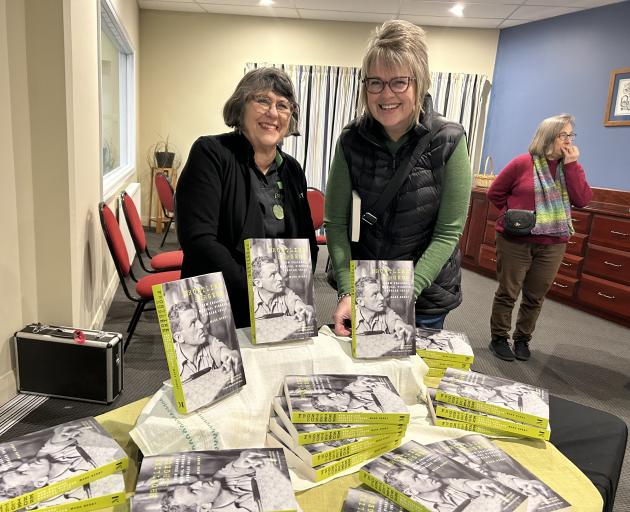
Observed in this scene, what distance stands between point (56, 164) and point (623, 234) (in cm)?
411

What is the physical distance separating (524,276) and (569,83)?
3.19 meters

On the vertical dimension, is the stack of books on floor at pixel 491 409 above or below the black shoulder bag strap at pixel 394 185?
below

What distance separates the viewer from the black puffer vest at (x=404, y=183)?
4.48 feet

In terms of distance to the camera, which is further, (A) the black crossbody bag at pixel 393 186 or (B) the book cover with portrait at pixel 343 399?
(A) the black crossbody bag at pixel 393 186

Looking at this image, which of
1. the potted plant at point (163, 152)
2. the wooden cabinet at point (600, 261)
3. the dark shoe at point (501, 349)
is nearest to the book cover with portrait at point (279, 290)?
the dark shoe at point (501, 349)

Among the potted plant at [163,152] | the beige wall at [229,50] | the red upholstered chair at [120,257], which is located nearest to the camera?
the red upholstered chair at [120,257]

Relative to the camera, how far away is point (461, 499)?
0.78 metres

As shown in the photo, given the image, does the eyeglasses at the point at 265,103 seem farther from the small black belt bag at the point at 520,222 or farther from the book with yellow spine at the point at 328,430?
the small black belt bag at the point at 520,222

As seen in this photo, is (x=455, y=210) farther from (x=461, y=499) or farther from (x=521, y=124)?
(x=521, y=124)

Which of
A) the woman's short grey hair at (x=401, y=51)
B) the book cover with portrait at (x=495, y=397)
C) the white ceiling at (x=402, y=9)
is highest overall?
the white ceiling at (x=402, y=9)

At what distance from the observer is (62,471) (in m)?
0.76

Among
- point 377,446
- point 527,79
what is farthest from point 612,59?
point 377,446

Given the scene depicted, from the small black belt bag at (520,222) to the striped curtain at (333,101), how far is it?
372cm

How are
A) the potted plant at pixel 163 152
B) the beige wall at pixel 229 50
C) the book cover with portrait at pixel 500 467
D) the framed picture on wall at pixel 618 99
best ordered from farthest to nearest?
the potted plant at pixel 163 152 < the beige wall at pixel 229 50 < the framed picture on wall at pixel 618 99 < the book cover with portrait at pixel 500 467
